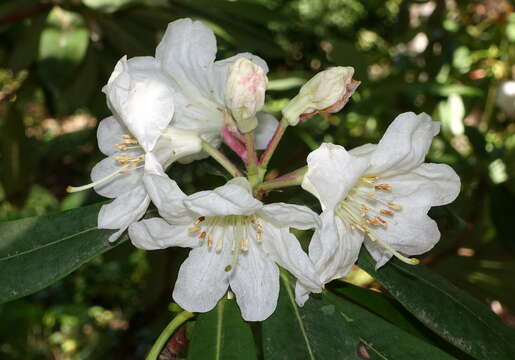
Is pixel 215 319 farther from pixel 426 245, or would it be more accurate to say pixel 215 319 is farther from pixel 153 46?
pixel 153 46

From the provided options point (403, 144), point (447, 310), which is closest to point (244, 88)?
point (403, 144)

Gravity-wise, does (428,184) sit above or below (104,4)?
above

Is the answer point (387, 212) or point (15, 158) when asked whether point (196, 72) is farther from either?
point (15, 158)

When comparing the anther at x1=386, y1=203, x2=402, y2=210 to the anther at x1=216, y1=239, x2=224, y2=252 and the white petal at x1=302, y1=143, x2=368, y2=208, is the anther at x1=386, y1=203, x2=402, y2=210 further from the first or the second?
the anther at x1=216, y1=239, x2=224, y2=252

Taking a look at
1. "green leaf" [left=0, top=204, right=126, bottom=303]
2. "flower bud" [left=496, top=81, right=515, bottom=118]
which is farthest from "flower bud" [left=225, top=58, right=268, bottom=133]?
"flower bud" [left=496, top=81, right=515, bottom=118]

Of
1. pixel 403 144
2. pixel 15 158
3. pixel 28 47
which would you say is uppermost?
pixel 403 144

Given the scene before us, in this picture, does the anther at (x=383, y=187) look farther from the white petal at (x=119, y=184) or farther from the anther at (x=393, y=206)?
the white petal at (x=119, y=184)

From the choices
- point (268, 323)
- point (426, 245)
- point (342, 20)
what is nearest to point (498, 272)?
point (426, 245)

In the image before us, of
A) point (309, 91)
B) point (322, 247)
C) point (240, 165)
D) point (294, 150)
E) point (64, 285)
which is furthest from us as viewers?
point (64, 285)
